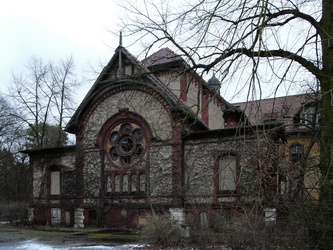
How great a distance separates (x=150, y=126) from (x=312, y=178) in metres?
12.7

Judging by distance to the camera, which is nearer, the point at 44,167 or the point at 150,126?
the point at 150,126

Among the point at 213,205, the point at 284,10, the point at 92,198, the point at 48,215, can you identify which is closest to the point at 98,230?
the point at 92,198

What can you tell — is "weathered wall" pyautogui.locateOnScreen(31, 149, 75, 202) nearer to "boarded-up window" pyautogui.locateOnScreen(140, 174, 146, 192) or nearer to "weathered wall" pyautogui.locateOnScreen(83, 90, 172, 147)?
"weathered wall" pyautogui.locateOnScreen(83, 90, 172, 147)

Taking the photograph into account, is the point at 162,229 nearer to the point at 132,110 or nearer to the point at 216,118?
the point at 132,110

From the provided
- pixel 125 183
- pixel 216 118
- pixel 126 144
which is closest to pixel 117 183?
pixel 125 183

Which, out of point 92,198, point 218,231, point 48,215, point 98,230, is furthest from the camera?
point 48,215

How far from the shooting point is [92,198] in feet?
68.9

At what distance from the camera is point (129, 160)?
20.6 meters

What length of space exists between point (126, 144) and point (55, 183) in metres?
6.12

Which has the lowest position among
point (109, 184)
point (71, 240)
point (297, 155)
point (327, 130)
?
point (71, 240)

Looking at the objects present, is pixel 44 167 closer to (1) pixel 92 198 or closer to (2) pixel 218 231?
(1) pixel 92 198

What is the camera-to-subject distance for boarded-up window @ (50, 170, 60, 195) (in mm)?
23316

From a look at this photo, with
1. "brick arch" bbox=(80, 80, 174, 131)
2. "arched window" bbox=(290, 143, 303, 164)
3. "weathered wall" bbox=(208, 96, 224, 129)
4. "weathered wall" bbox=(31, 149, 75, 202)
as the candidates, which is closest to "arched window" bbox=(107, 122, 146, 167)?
"brick arch" bbox=(80, 80, 174, 131)

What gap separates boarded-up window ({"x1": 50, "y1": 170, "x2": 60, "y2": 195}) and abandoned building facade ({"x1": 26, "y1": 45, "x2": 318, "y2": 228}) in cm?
6
